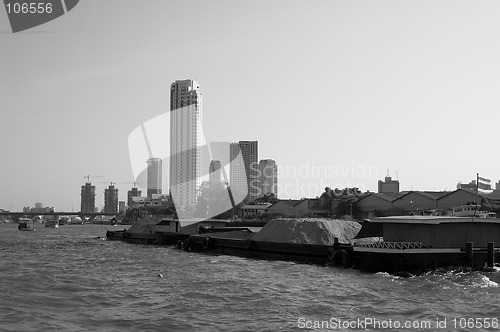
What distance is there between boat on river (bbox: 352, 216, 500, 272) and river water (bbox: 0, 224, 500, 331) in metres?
1.38

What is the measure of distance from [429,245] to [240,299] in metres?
20.2

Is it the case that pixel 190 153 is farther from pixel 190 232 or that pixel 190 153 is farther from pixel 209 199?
pixel 190 232

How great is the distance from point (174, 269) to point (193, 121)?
15683cm

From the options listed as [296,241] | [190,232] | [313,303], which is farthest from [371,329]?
[190,232]

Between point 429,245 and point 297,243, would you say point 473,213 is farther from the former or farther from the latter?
point 297,243

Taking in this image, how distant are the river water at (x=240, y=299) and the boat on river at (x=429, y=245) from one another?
1.38 m

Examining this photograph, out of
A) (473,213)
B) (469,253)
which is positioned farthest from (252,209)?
(469,253)

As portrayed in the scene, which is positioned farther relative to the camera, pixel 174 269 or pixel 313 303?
pixel 174 269

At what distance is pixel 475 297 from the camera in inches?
1051

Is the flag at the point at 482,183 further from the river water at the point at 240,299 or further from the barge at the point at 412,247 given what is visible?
the river water at the point at 240,299

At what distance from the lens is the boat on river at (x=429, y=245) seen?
3678 cm

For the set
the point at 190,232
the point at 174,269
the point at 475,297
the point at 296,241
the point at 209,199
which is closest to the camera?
the point at 475,297

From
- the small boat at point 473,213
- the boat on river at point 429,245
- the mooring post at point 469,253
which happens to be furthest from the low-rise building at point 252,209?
the mooring post at point 469,253

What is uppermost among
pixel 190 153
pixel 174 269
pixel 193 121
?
pixel 193 121
